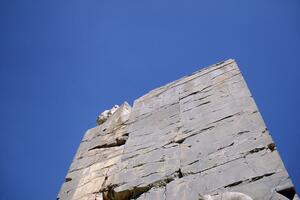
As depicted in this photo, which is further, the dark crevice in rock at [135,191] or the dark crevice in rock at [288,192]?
the dark crevice in rock at [135,191]

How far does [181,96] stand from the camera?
161 inches

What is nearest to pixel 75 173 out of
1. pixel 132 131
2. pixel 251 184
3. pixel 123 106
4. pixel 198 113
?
pixel 132 131

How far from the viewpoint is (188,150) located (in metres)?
2.94

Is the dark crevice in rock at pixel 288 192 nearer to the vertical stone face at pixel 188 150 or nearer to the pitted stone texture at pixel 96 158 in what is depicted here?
the vertical stone face at pixel 188 150

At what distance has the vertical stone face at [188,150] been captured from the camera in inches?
91.5

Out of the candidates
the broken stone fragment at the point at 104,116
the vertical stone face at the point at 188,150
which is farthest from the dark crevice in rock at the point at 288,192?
the broken stone fragment at the point at 104,116

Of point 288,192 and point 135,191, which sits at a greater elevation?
point 135,191

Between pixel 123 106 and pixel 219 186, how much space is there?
2.90 m

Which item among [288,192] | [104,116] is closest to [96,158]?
[104,116]

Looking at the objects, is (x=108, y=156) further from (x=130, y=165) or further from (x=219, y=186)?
(x=219, y=186)

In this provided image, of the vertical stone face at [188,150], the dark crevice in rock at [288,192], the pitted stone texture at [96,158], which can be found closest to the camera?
the dark crevice in rock at [288,192]

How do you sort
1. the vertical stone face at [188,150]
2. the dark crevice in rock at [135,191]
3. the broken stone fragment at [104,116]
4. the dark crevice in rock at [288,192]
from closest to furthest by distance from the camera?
1. the dark crevice in rock at [288,192]
2. the vertical stone face at [188,150]
3. the dark crevice in rock at [135,191]
4. the broken stone fragment at [104,116]

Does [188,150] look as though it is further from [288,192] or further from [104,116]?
[104,116]

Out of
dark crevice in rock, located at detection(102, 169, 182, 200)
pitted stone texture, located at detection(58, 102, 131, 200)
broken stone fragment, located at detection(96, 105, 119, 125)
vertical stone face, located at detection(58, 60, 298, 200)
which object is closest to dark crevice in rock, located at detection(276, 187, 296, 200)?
vertical stone face, located at detection(58, 60, 298, 200)
